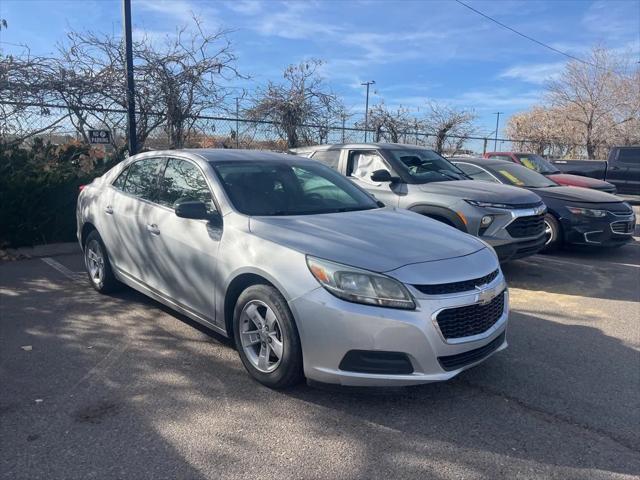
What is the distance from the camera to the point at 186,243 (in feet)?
13.8

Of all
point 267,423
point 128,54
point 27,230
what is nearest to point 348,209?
point 267,423

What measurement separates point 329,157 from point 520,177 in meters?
3.66

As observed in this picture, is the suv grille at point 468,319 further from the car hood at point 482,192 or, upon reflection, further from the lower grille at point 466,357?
the car hood at point 482,192

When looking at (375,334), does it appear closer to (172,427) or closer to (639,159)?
(172,427)

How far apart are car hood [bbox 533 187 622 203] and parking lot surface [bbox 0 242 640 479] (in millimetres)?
3791

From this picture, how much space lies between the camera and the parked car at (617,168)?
1581 centimetres

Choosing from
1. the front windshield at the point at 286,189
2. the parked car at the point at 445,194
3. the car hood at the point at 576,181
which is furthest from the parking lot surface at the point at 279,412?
the car hood at the point at 576,181

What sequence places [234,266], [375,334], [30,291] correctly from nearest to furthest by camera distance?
1. [375,334]
2. [234,266]
3. [30,291]

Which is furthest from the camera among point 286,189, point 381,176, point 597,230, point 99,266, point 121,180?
point 597,230

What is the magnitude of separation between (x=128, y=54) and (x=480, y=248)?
23.4ft

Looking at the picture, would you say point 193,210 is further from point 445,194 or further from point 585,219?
point 585,219

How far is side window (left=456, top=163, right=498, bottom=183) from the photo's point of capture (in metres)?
9.20

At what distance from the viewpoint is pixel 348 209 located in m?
4.53

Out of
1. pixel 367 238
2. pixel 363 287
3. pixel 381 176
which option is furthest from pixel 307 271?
pixel 381 176
